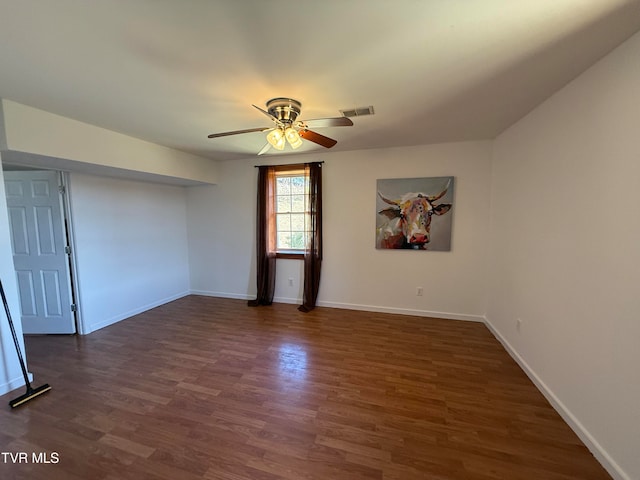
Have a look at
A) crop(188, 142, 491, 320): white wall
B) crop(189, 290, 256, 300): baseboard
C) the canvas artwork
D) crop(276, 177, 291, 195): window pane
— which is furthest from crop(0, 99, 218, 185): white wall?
the canvas artwork

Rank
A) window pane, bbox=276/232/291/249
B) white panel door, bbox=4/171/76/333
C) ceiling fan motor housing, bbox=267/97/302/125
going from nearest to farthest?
ceiling fan motor housing, bbox=267/97/302/125, white panel door, bbox=4/171/76/333, window pane, bbox=276/232/291/249

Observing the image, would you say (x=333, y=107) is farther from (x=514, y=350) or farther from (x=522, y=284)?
(x=514, y=350)

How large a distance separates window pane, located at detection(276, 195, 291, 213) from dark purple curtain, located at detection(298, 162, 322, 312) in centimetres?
47

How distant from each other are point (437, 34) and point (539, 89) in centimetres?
124

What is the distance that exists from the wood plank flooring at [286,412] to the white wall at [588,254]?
29cm

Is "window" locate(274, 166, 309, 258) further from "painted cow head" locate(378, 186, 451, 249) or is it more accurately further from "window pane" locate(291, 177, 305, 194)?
"painted cow head" locate(378, 186, 451, 249)

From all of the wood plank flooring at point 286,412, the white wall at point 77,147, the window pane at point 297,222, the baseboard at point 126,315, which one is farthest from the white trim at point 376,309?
the white wall at point 77,147

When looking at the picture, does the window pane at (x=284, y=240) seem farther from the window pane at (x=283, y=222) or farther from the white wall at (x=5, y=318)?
the white wall at (x=5, y=318)

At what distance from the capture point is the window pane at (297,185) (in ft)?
13.9

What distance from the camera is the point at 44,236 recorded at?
3.10 meters

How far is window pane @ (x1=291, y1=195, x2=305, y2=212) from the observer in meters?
4.27

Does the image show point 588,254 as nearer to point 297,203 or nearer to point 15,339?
point 297,203

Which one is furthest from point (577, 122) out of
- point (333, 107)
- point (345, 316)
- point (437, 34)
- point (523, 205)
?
point (345, 316)
